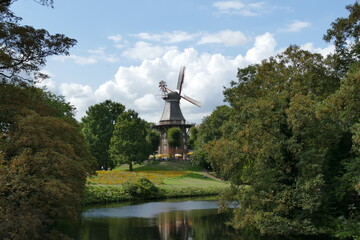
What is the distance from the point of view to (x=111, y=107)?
65250mm

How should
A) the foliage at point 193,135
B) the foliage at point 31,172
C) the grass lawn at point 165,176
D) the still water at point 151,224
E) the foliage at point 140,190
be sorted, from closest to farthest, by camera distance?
the foliage at point 31,172
the still water at point 151,224
the foliage at point 140,190
the grass lawn at point 165,176
the foliage at point 193,135

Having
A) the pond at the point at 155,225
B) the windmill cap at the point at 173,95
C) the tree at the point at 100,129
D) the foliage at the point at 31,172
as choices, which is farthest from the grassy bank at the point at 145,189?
the windmill cap at the point at 173,95

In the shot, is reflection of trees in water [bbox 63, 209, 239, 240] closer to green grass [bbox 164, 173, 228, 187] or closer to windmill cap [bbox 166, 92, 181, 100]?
green grass [bbox 164, 173, 228, 187]

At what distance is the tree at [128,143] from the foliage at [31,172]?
42.6 m

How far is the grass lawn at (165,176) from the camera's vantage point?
4541 centimetres

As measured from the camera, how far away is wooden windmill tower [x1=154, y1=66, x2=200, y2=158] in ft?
247

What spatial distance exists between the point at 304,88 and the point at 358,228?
7.24 m

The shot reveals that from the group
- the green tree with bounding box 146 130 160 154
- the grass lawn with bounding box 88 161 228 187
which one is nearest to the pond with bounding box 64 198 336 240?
the grass lawn with bounding box 88 161 228 187

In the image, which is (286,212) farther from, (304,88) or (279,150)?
(304,88)

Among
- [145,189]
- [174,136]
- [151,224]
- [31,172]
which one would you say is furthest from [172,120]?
[31,172]

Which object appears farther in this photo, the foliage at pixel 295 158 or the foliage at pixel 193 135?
the foliage at pixel 193 135

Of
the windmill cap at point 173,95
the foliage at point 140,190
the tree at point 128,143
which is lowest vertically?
the foliage at point 140,190

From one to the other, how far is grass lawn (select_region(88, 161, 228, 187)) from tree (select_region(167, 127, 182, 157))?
458 cm

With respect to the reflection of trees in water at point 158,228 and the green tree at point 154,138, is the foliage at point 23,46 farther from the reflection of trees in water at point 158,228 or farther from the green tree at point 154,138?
the green tree at point 154,138
